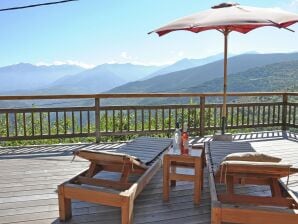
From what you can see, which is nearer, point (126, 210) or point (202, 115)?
point (126, 210)

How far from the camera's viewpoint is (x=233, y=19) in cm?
409

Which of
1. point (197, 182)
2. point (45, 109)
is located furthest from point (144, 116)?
point (197, 182)

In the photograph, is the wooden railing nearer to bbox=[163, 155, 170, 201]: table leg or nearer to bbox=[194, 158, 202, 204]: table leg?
bbox=[163, 155, 170, 201]: table leg

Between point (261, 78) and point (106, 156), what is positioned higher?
point (261, 78)

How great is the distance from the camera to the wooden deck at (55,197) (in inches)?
115

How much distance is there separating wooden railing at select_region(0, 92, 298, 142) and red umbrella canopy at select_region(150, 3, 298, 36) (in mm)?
1866

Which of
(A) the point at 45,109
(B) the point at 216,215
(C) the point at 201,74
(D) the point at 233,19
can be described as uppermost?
(C) the point at 201,74

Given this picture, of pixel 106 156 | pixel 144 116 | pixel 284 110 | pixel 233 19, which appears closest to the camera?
pixel 106 156

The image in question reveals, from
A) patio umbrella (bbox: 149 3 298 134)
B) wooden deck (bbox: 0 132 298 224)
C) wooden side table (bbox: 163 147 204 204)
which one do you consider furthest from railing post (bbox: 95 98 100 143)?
wooden side table (bbox: 163 147 204 204)

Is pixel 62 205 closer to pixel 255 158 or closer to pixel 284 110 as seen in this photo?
pixel 255 158

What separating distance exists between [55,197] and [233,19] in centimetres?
307

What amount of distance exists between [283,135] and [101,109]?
153 inches

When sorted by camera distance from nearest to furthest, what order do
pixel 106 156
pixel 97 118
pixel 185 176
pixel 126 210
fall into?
pixel 126 210
pixel 106 156
pixel 185 176
pixel 97 118

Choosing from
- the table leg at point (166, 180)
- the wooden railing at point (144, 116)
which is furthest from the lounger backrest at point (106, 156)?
the wooden railing at point (144, 116)
